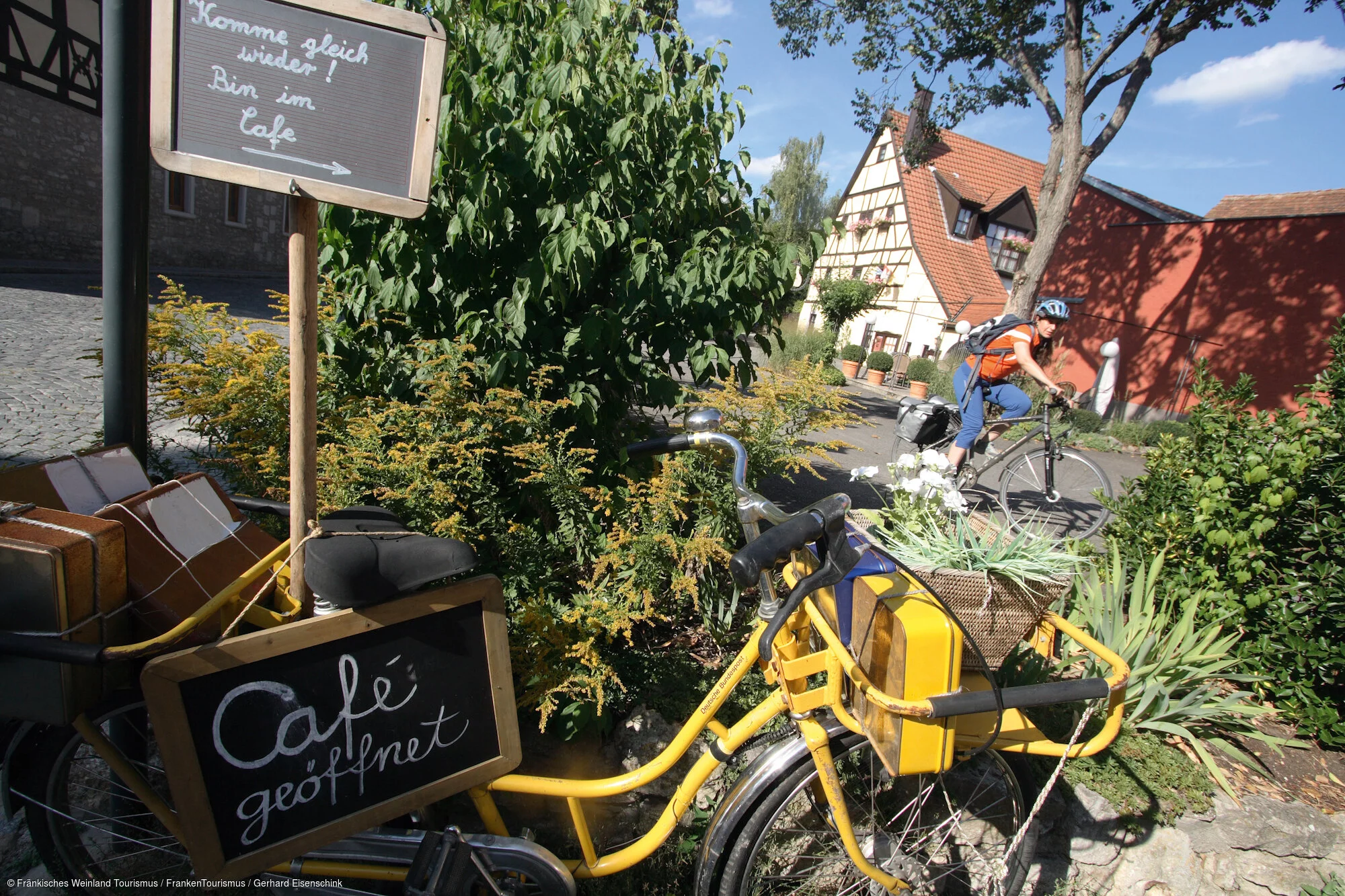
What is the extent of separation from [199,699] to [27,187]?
16053 mm

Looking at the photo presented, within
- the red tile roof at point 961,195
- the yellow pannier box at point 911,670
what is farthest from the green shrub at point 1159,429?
the yellow pannier box at point 911,670

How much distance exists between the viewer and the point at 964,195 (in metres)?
25.0

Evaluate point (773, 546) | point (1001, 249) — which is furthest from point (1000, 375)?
point (1001, 249)

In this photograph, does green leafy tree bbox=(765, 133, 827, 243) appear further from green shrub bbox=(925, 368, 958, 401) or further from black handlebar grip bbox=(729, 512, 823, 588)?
black handlebar grip bbox=(729, 512, 823, 588)

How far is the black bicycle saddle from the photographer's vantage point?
4.68 ft

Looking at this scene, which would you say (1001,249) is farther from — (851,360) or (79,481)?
(79,481)

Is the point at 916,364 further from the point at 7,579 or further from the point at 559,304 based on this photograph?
the point at 7,579

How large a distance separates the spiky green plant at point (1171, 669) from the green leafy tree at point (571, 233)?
176cm

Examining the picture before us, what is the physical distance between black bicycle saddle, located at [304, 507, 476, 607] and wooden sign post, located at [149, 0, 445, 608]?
→ 0.64ft

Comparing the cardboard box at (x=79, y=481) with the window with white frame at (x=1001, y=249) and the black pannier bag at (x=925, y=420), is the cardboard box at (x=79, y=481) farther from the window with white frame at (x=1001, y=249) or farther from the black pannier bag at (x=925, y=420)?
the window with white frame at (x=1001, y=249)

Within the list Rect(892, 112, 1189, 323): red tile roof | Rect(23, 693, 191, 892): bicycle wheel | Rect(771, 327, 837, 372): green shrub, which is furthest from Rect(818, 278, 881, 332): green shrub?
Rect(23, 693, 191, 892): bicycle wheel

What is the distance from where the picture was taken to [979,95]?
1370 centimetres

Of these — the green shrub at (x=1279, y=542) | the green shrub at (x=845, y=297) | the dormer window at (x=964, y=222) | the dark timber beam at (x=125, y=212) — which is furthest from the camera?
the dormer window at (x=964, y=222)

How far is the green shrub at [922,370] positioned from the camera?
18484mm
